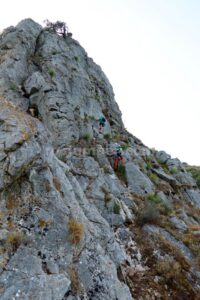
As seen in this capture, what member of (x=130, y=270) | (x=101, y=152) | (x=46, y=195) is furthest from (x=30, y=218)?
(x=101, y=152)

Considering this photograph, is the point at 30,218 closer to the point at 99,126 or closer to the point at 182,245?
the point at 182,245

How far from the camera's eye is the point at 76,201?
39.9 feet

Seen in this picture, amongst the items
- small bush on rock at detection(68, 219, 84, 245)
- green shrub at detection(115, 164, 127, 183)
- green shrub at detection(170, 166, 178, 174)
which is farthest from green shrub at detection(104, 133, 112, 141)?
small bush on rock at detection(68, 219, 84, 245)

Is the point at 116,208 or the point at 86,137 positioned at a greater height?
the point at 86,137

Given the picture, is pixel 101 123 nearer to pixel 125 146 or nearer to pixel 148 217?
pixel 125 146

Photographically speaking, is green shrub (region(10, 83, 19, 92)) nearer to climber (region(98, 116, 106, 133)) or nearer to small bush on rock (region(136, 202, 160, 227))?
climber (region(98, 116, 106, 133))

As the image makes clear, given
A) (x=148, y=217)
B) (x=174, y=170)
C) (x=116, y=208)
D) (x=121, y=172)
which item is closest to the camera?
(x=116, y=208)

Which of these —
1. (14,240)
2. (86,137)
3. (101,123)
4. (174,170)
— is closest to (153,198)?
(86,137)

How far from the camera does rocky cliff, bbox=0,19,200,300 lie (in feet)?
29.6

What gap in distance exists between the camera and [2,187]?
9.95 meters

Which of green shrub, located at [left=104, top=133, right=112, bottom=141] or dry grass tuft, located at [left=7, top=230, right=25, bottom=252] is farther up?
green shrub, located at [left=104, top=133, right=112, bottom=141]

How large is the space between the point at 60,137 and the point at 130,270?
11.5 m

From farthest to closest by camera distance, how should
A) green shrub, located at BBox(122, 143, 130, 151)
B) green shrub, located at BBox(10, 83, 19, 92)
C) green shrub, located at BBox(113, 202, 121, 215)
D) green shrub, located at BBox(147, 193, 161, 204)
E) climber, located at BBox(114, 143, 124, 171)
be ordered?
green shrub, located at BBox(122, 143, 130, 151), green shrub, located at BBox(10, 83, 19, 92), climber, located at BBox(114, 143, 124, 171), green shrub, located at BBox(147, 193, 161, 204), green shrub, located at BBox(113, 202, 121, 215)

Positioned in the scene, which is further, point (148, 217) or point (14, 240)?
point (148, 217)
